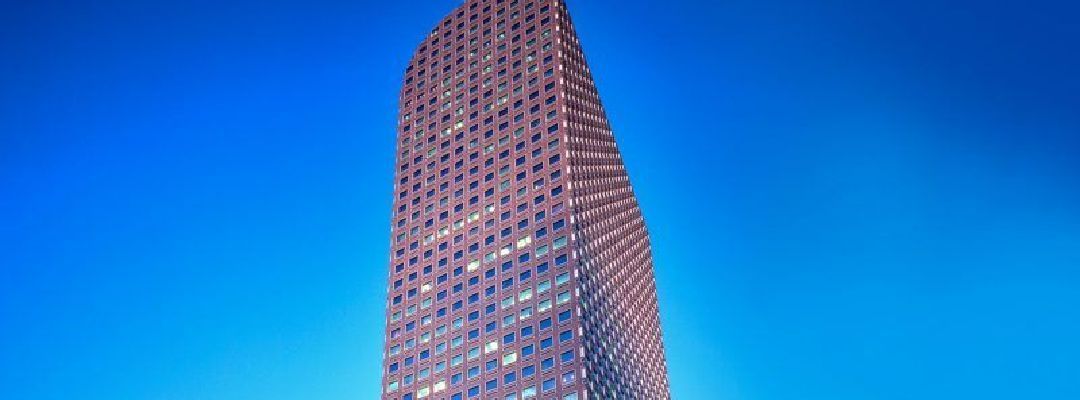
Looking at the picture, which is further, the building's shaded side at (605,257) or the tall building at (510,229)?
the building's shaded side at (605,257)

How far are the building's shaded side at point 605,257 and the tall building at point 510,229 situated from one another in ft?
1.47

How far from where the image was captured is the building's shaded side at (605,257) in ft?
436

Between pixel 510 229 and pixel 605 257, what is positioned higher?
pixel 605 257

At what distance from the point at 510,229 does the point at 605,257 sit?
1818cm

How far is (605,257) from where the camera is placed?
150000 millimetres

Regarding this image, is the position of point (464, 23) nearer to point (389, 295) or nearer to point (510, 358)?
point (389, 295)

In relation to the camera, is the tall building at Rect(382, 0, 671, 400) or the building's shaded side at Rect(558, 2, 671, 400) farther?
the building's shaded side at Rect(558, 2, 671, 400)

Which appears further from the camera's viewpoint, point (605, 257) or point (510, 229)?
point (605, 257)

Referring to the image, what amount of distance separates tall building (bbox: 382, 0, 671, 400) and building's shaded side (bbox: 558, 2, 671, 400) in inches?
17.6

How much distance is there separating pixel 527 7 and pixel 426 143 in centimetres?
2584

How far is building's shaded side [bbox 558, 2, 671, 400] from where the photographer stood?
133 meters

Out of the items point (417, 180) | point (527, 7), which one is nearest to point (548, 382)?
point (417, 180)

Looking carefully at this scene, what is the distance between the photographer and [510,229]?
13738 cm

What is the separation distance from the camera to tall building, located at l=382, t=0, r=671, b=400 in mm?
125438
